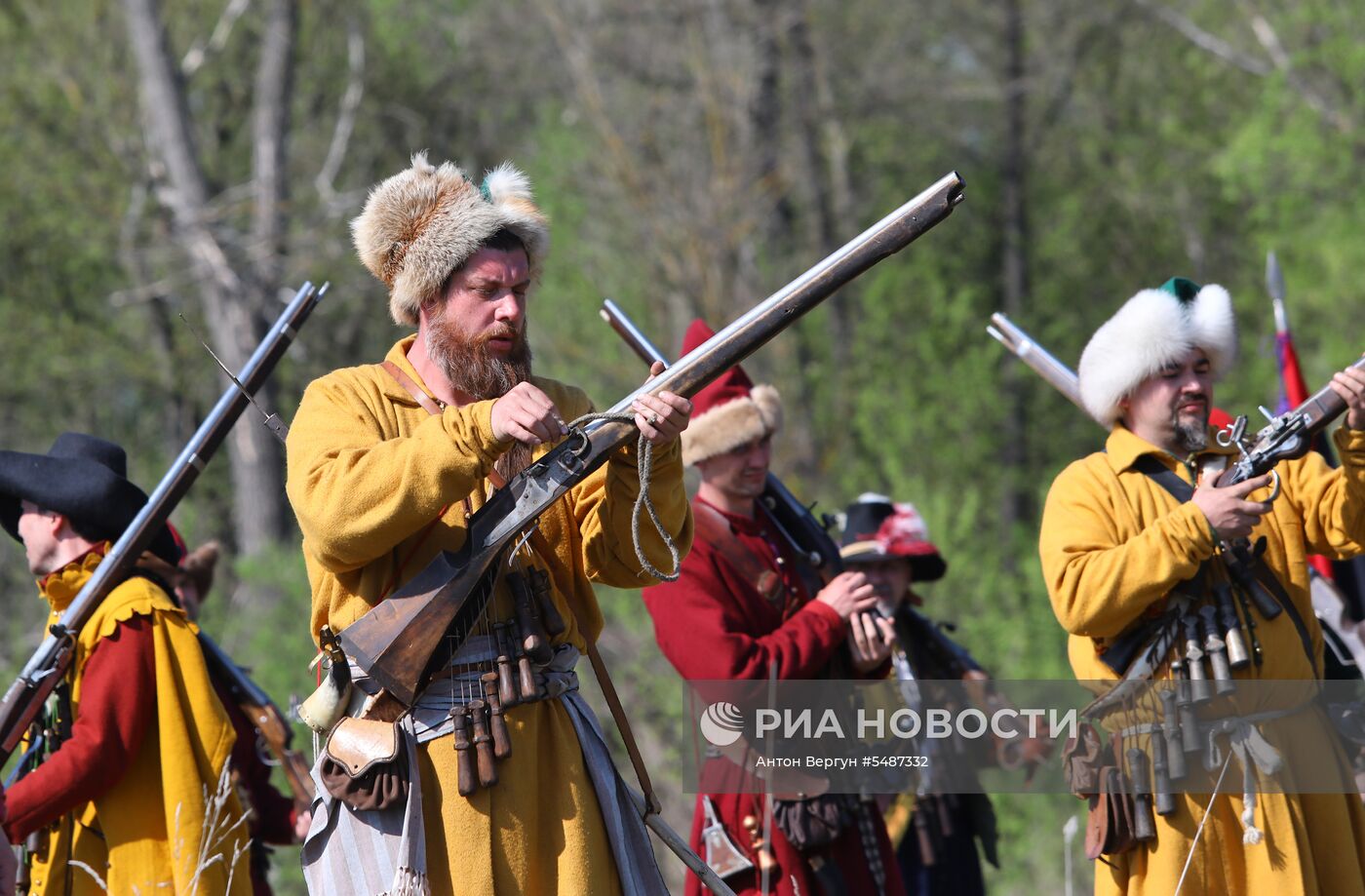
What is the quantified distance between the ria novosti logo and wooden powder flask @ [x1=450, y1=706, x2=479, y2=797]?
184 cm

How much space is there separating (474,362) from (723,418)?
1.96 metres

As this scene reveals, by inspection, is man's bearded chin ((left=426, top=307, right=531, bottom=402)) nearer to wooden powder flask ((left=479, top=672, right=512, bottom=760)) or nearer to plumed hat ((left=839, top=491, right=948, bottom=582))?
wooden powder flask ((left=479, top=672, right=512, bottom=760))

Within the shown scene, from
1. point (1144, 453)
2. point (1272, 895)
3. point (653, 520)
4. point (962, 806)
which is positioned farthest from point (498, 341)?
point (962, 806)

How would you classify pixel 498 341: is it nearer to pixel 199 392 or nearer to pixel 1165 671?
pixel 1165 671

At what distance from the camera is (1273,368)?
20.8m

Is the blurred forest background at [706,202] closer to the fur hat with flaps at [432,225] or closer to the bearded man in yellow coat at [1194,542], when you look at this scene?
the bearded man in yellow coat at [1194,542]

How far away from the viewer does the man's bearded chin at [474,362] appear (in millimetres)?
4000

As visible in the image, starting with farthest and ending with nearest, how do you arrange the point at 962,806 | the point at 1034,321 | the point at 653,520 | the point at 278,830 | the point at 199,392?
the point at 1034,321 → the point at 199,392 → the point at 962,806 → the point at 278,830 → the point at 653,520

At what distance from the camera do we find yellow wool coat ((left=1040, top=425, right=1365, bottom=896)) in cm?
461

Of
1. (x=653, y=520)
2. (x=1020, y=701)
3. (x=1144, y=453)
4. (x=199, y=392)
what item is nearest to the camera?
(x=653, y=520)

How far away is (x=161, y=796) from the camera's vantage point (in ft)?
16.6

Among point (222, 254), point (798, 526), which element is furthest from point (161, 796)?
point (222, 254)

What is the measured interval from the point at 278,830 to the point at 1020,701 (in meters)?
3.61

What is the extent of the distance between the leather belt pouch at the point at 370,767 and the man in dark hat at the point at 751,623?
6.04ft
